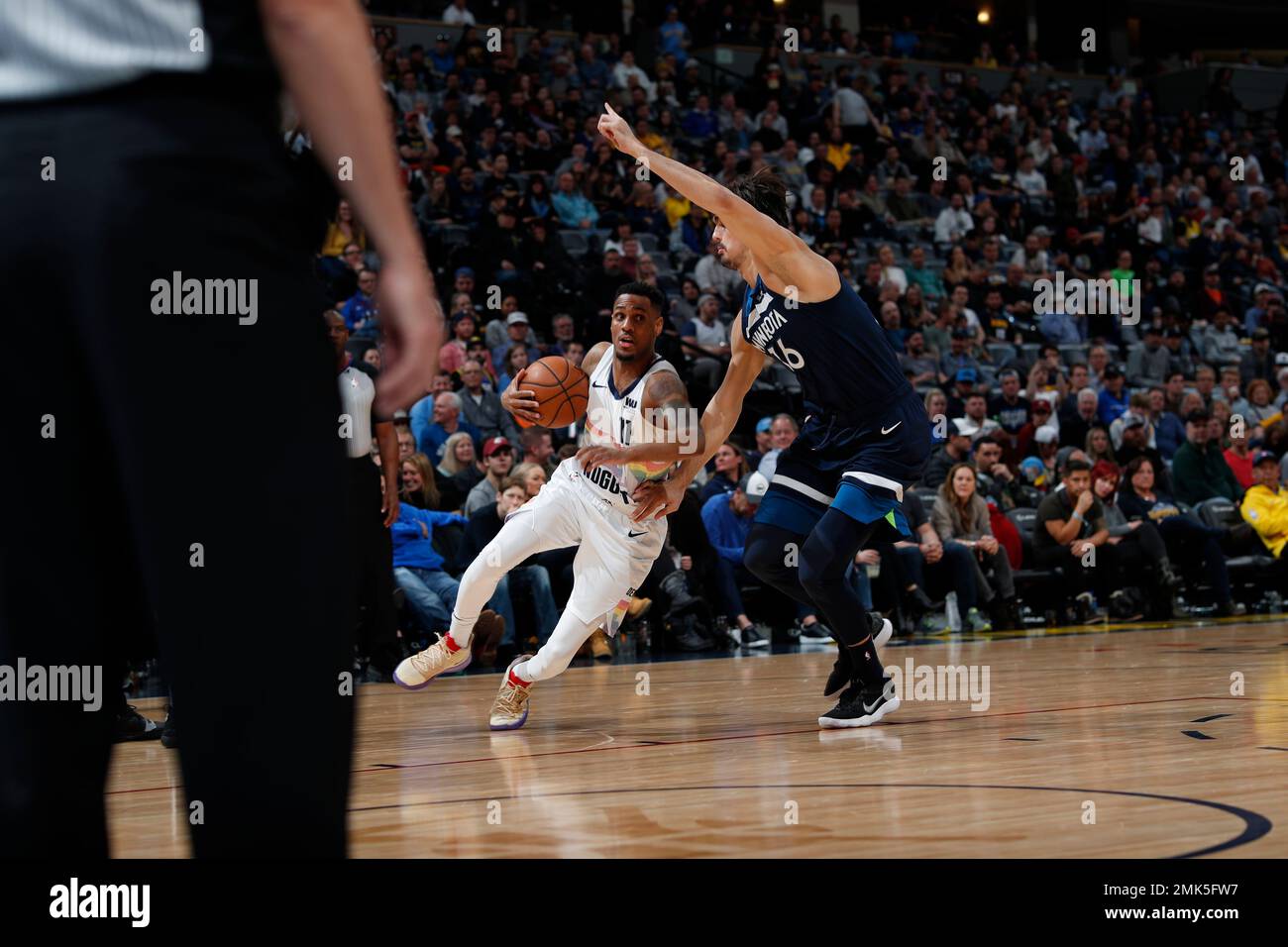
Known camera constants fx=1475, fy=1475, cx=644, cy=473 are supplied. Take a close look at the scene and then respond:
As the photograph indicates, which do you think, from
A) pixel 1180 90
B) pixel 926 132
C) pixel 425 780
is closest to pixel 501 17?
pixel 926 132

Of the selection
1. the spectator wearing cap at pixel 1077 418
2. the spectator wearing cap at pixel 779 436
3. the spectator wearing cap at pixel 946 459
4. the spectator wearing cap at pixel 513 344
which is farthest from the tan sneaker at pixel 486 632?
the spectator wearing cap at pixel 1077 418

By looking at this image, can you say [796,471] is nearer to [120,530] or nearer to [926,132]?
[120,530]

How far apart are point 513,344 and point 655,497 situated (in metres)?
6.70

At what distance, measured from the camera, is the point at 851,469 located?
19.4 feet

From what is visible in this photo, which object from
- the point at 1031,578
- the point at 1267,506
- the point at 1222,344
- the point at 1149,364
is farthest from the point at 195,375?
the point at 1222,344

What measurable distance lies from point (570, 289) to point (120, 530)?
493 inches

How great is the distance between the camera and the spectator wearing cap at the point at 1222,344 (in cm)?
1758

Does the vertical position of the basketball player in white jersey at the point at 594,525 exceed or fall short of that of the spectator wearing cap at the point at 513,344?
it falls short

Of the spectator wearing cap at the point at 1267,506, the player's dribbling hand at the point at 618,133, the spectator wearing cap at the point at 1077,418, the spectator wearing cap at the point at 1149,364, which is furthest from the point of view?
the spectator wearing cap at the point at 1149,364

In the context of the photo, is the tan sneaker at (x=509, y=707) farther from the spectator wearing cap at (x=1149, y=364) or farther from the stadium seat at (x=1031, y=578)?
the spectator wearing cap at (x=1149, y=364)

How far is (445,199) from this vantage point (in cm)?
1429

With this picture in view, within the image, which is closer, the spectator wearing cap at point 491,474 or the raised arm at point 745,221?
the raised arm at point 745,221

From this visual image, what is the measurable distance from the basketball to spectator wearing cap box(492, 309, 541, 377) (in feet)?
19.0

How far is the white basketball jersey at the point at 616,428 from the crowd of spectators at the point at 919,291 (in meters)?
3.62
